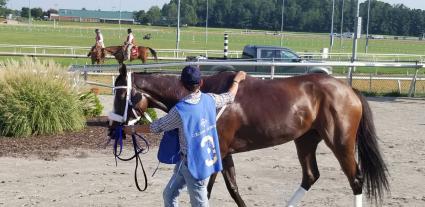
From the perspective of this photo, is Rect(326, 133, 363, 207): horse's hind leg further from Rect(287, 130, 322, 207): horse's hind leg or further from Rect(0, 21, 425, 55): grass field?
Rect(0, 21, 425, 55): grass field

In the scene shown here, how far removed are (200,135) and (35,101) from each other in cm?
685

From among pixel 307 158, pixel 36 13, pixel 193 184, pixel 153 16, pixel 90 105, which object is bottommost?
pixel 90 105

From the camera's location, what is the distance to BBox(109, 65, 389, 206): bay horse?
18.9 feet

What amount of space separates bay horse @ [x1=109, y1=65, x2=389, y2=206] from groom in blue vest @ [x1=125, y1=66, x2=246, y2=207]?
782 mm

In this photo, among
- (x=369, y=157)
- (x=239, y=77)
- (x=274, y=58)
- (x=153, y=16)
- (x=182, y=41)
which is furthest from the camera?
(x=153, y=16)

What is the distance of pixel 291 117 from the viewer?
6.15 metres

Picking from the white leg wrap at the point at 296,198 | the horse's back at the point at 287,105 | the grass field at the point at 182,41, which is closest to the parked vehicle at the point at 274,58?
the white leg wrap at the point at 296,198

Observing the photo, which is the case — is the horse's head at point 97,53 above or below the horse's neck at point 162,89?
below

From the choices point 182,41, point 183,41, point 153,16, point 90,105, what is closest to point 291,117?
point 90,105

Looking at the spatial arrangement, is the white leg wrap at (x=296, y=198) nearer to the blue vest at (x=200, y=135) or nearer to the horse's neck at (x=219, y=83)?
the horse's neck at (x=219, y=83)

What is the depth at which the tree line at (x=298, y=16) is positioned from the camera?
357ft

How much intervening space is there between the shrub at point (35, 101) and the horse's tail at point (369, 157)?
6096mm

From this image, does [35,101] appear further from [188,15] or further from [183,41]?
[188,15]

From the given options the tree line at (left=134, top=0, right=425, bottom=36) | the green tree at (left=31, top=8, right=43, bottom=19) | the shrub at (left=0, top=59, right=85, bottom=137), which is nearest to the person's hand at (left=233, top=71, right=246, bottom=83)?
the shrub at (left=0, top=59, right=85, bottom=137)
